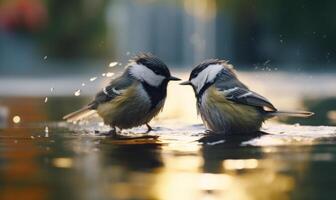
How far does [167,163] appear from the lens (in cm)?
599

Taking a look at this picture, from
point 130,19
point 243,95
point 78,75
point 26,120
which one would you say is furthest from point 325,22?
point 243,95

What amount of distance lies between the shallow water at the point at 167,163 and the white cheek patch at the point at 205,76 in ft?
Answer: 1.38

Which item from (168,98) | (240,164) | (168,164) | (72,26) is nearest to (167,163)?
(168,164)

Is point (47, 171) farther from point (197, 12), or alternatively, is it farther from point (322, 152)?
point (197, 12)

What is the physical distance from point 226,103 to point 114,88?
108 centimetres

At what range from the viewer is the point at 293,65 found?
91.8 feet

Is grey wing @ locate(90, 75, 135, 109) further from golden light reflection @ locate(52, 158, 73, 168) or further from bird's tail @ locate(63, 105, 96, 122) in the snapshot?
golden light reflection @ locate(52, 158, 73, 168)

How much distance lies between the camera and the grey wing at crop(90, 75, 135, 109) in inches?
329

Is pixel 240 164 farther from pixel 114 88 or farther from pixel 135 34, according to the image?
pixel 135 34

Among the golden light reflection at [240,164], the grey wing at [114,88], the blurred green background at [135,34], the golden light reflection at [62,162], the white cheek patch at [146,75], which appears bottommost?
the golden light reflection at [240,164]

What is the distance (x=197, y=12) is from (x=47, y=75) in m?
11.7

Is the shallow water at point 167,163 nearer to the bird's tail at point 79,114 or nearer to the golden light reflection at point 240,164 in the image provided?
the golden light reflection at point 240,164

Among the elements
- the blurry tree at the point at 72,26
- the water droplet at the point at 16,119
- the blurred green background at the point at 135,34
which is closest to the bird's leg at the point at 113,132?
the water droplet at the point at 16,119

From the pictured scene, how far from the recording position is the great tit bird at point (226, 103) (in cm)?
796
